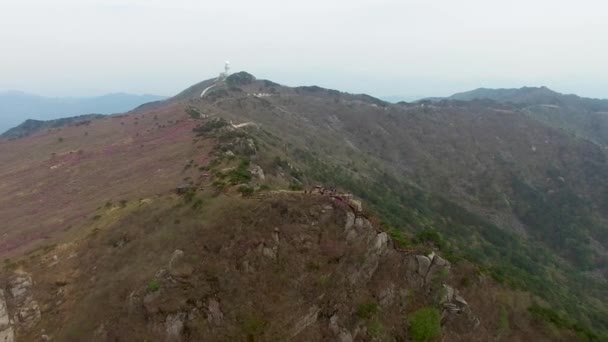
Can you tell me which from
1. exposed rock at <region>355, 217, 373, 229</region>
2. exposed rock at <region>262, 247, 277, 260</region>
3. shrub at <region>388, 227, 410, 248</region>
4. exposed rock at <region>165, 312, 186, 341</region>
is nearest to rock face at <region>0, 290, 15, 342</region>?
exposed rock at <region>165, 312, 186, 341</region>

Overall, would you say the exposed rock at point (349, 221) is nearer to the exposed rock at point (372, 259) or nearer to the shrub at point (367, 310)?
the exposed rock at point (372, 259)

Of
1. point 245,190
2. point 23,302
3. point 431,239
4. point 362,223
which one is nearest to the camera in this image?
point 23,302

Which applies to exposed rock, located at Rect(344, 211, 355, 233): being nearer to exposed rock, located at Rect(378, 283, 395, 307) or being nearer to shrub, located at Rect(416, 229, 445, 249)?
exposed rock, located at Rect(378, 283, 395, 307)

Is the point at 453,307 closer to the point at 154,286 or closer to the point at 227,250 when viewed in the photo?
the point at 227,250

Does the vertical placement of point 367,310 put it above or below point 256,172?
below

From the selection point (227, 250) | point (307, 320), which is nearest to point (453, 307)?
point (307, 320)

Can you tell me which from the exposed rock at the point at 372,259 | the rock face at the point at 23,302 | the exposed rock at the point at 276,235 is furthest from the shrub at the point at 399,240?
the rock face at the point at 23,302

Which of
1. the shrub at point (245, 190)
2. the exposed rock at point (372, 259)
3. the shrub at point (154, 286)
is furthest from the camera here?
the shrub at point (245, 190)
